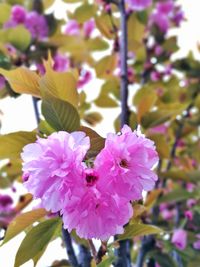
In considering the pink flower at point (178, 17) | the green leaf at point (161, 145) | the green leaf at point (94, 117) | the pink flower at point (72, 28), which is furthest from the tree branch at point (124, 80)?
the pink flower at point (178, 17)

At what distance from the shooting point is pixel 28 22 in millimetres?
1575

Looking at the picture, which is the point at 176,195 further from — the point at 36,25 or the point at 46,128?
the point at 46,128

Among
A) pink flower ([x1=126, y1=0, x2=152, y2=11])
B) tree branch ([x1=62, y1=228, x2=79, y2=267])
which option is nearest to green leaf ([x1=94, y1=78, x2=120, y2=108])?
pink flower ([x1=126, y1=0, x2=152, y2=11])

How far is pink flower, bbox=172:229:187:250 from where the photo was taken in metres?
1.31

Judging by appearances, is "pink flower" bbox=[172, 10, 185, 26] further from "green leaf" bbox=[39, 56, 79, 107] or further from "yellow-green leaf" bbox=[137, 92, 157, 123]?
"green leaf" bbox=[39, 56, 79, 107]

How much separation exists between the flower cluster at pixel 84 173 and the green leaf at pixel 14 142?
0.13 meters

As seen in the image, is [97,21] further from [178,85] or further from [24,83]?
[24,83]

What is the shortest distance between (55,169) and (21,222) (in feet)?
0.77

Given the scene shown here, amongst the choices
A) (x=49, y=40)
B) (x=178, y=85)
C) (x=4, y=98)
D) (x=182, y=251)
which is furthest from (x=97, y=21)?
(x=182, y=251)

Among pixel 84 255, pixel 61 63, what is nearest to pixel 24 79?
pixel 84 255

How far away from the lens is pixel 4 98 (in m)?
1.38

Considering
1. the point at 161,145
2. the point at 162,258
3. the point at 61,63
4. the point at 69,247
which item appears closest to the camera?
the point at 69,247

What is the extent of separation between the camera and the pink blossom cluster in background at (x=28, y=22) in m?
1.57

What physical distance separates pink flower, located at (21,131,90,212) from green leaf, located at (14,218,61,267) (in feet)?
0.57
